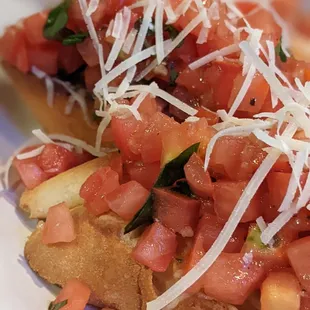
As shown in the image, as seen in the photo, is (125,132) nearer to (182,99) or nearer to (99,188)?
(99,188)

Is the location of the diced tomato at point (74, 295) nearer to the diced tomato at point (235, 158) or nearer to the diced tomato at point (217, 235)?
the diced tomato at point (217, 235)

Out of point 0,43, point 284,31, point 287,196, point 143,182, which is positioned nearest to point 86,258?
point 143,182

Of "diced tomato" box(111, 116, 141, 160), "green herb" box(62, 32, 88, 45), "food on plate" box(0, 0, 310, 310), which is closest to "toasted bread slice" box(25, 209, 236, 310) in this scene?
"food on plate" box(0, 0, 310, 310)

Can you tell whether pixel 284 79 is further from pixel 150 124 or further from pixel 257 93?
pixel 150 124

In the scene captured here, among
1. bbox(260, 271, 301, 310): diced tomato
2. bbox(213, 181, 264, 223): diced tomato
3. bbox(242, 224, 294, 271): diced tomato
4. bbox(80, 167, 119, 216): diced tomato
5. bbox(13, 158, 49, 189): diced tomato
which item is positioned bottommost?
bbox(260, 271, 301, 310): diced tomato

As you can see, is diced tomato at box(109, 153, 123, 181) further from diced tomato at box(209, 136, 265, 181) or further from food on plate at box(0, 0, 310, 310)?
diced tomato at box(209, 136, 265, 181)

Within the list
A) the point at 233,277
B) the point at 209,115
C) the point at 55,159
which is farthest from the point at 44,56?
the point at 233,277
